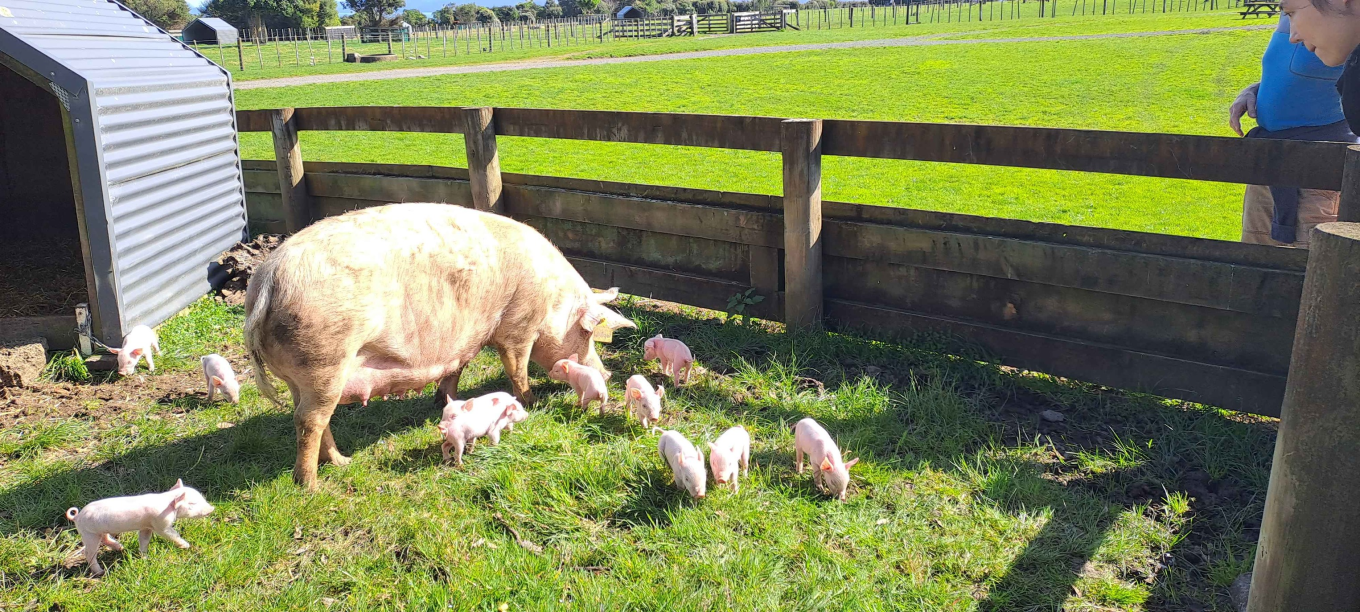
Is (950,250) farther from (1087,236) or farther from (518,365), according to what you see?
(518,365)

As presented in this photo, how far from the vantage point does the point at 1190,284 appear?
4301 millimetres

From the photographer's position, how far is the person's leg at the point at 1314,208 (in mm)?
4310

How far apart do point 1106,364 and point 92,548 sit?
14.9 ft

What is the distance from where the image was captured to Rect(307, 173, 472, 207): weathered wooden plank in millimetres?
7145

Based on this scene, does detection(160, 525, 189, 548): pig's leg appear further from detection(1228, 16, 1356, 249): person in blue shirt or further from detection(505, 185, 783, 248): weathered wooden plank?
detection(1228, 16, 1356, 249): person in blue shirt

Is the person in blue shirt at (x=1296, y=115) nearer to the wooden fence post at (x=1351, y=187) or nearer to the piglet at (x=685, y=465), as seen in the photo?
the wooden fence post at (x=1351, y=187)

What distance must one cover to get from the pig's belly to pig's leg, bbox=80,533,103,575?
104 centimetres

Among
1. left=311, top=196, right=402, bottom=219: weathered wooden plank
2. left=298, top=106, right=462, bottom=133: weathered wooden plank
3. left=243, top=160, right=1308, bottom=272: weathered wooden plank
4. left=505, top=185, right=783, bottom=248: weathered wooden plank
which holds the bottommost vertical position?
left=311, top=196, right=402, bottom=219: weathered wooden plank

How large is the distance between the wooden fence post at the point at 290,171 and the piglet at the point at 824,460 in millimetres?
5549

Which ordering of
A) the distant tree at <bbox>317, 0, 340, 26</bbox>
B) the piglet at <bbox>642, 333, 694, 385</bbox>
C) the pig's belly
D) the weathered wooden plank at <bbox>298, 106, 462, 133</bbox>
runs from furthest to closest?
1. the distant tree at <bbox>317, 0, 340, 26</bbox>
2. the weathered wooden plank at <bbox>298, 106, 462, 133</bbox>
3. the piglet at <bbox>642, 333, 694, 385</bbox>
4. the pig's belly

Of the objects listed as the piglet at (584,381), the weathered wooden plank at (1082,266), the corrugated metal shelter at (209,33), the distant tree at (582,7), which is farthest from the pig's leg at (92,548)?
the distant tree at (582,7)

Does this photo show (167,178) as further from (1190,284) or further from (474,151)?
(1190,284)

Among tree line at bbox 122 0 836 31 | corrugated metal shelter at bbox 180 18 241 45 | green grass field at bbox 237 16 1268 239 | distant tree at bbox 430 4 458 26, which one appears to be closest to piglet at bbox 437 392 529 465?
green grass field at bbox 237 16 1268 239

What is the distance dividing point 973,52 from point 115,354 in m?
30.4
